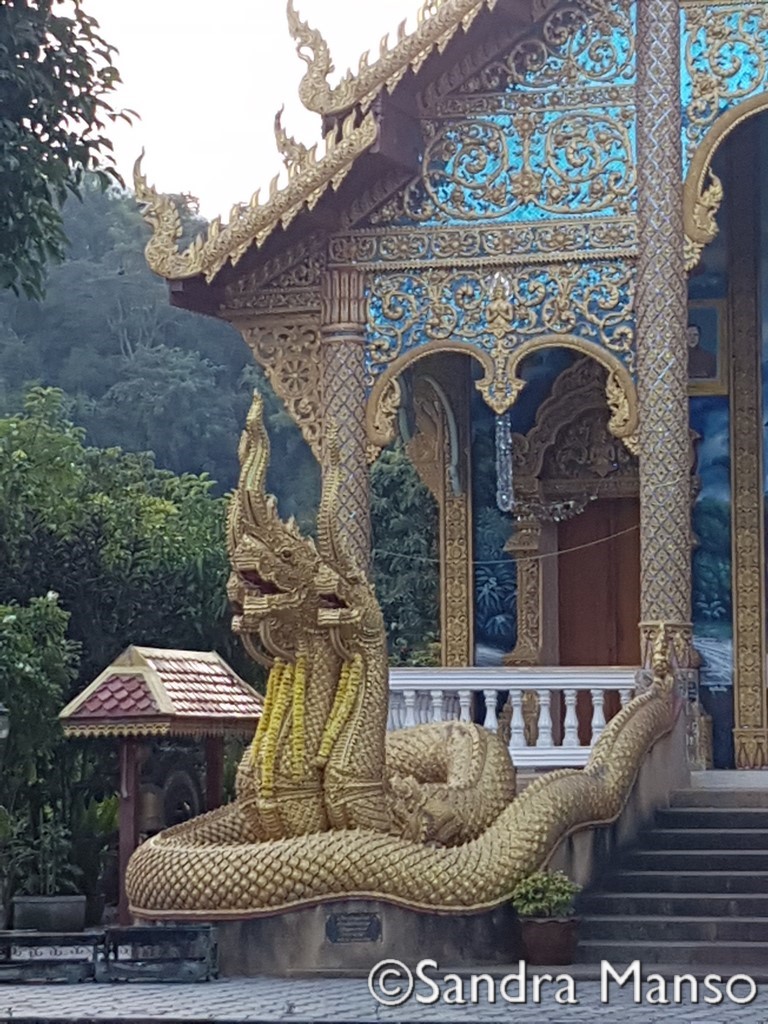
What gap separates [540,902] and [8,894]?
6563mm

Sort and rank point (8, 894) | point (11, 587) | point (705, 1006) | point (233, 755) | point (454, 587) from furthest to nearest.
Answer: point (233, 755) → point (11, 587) → point (454, 587) → point (8, 894) → point (705, 1006)

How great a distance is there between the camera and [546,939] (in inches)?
437

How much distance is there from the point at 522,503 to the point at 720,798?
4812mm

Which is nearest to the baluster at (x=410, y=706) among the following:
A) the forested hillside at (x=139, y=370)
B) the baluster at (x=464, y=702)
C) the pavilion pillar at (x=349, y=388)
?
the baluster at (x=464, y=702)

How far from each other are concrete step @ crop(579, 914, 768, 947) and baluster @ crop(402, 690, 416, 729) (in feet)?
11.1

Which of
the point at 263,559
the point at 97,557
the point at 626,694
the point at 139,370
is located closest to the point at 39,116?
the point at 263,559

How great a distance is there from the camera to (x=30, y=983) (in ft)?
35.7

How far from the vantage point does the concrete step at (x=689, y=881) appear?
11.9 meters

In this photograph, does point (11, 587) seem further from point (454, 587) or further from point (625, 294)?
point (625, 294)

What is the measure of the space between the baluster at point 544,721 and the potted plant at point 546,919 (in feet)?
11.4

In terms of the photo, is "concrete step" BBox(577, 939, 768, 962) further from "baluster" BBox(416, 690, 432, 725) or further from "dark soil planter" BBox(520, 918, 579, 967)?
"baluster" BBox(416, 690, 432, 725)

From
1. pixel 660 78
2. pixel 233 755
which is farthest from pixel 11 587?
pixel 660 78

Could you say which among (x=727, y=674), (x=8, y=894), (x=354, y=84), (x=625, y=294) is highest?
(x=354, y=84)

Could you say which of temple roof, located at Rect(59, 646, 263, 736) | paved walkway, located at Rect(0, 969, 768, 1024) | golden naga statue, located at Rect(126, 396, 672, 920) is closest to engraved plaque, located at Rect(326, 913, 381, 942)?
golden naga statue, located at Rect(126, 396, 672, 920)
